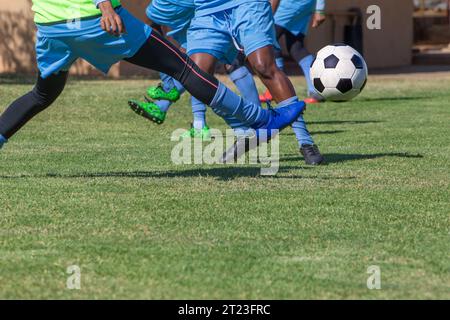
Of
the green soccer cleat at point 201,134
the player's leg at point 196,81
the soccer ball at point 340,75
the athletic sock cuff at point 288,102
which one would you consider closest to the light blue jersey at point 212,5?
the athletic sock cuff at point 288,102

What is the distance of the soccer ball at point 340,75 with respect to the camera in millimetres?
9844

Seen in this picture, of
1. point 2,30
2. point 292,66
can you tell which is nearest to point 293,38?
point 2,30

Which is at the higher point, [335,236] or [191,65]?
[191,65]

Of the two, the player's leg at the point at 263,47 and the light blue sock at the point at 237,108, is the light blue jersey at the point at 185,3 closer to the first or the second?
the player's leg at the point at 263,47

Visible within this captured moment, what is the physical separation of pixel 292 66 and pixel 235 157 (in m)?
16.8

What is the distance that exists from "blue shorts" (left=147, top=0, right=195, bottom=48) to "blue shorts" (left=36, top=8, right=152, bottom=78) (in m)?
2.03

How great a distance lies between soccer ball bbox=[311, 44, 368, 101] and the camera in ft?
32.3

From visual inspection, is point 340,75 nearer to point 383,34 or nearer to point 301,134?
point 301,134

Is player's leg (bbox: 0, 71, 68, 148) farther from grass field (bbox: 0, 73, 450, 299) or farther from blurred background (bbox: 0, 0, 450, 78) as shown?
blurred background (bbox: 0, 0, 450, 78)

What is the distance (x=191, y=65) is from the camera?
24.4 ft

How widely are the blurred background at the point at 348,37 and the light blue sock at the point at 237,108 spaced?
13396 millimetres

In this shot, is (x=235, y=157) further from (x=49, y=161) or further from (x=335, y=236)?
(x=335, y=236)

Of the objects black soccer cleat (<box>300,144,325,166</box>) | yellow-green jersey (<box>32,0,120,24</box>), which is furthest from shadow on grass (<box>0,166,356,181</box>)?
yellow-green jersey (<box>32,0,120,24</box>)

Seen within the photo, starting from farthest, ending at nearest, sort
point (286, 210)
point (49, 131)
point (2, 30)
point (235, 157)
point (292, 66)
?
point (292, 66)
point (2, 30)
point (49, 131)
point (235, 157)
point (286, 210)
